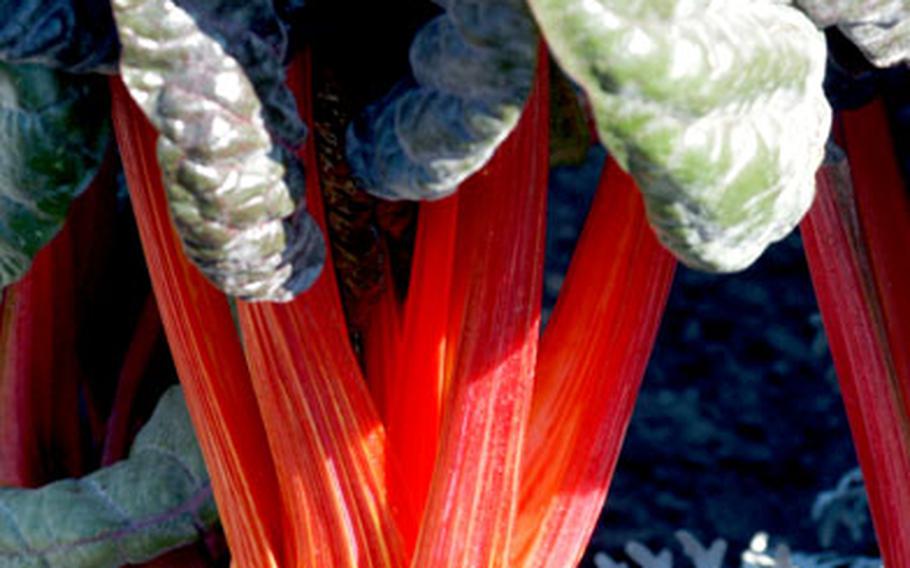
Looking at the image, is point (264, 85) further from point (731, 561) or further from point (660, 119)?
point (731, 561)

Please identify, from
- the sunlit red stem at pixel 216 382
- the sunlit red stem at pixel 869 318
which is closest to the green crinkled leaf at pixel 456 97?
the sunlit red stem at pixel 216 382

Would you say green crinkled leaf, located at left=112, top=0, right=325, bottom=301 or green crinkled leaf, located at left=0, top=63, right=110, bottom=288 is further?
green crinkled leaf, located at left=0, top=63, right=110, bottom=288

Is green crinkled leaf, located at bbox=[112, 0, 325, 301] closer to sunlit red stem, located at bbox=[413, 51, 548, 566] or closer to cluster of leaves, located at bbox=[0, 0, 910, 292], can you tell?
cluster of leaves, located at bbox=[0, 0, 910, 292]

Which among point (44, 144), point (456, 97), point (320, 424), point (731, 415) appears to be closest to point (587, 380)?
point (320, 424)

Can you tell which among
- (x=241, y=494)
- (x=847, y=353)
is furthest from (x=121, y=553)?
(x=847, y=353)

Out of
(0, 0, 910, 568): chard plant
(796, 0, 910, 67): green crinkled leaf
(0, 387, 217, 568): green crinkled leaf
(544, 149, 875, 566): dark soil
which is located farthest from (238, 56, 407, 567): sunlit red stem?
(544, 149, 875, 566): dark soil
